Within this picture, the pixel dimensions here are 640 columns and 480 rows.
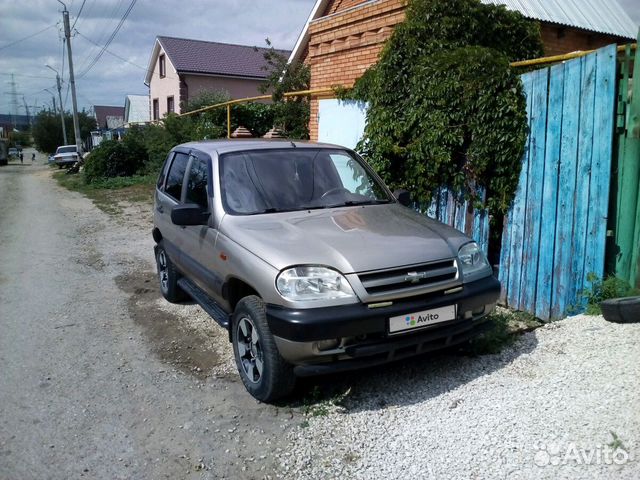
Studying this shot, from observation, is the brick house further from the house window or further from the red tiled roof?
the house window

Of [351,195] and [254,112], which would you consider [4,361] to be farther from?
[254,112]

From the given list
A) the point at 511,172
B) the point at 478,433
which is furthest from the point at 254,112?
the point at 478,433

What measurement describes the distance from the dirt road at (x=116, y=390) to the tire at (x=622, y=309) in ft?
8.25

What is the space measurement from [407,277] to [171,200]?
3.04 m

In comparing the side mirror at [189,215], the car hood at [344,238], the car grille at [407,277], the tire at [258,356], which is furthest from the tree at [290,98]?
the car grille at [407,277]

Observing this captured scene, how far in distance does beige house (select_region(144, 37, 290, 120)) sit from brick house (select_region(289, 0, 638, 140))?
845 inches

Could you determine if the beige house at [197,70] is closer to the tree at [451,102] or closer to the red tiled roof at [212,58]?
the red tiled roof at [212,58]

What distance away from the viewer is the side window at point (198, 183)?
15.2 feet

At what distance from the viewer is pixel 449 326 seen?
11.9ft

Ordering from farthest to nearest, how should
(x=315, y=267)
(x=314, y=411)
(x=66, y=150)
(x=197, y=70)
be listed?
(x=66, y=150)
(x=197, y=70)
(x=314, y=411)
(x=315, y=267)

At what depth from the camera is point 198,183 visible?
15.9 feet

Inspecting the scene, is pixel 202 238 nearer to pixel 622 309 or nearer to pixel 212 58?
pixel 622 309

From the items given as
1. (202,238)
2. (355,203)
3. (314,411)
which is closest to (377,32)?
(355,203)

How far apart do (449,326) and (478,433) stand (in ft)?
2.41
